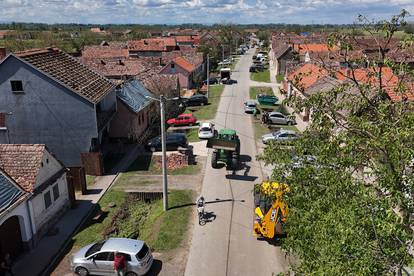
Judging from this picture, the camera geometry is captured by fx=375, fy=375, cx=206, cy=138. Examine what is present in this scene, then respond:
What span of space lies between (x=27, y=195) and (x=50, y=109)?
1057 cm

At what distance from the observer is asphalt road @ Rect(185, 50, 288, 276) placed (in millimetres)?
16953

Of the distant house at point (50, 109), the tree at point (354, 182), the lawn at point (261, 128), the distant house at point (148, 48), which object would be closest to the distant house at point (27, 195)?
the distant house at point (50, 109)

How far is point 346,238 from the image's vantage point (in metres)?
7.29

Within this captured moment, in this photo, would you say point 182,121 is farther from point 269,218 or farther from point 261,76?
point 261,76

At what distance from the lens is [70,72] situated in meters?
29.5

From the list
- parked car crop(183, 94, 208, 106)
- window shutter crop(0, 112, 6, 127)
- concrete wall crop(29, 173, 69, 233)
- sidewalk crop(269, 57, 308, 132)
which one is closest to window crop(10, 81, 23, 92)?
window shutter crop(0, 112, 6, 127)

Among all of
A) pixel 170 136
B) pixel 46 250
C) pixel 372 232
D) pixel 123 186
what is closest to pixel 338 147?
pixel 372 232

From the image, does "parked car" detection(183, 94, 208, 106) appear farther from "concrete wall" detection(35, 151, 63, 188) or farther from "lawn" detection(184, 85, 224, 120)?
"concrete wall" detection(35, 151, 63, 188)

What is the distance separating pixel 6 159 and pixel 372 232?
19035 millimetres

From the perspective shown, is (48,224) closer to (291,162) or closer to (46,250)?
(46,250)

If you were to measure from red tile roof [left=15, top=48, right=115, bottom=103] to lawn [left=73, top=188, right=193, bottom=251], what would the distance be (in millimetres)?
8280

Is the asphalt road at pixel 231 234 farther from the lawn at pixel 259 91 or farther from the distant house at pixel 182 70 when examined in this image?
the distant house at pixel 182 70

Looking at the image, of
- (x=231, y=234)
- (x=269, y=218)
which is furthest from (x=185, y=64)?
(x=269, y=218)

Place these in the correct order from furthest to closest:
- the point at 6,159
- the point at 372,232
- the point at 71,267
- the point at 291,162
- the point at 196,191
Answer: the point at 196,191 < the point at 6,159 < the point at 71,267 < the point at 291,162 < the point at 372,232
